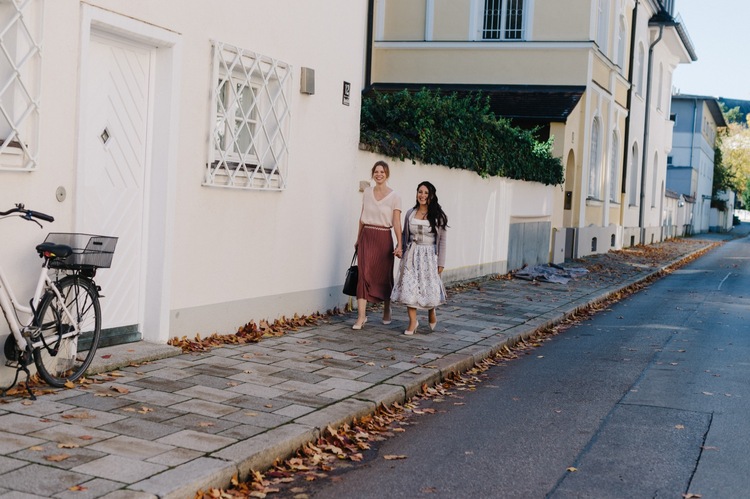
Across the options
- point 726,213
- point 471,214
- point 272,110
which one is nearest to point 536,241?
point 471,214

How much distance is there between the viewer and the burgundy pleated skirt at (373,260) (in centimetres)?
1098

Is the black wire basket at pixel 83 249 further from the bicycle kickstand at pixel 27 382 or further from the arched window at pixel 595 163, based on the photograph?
the arched window at pixel 595 163

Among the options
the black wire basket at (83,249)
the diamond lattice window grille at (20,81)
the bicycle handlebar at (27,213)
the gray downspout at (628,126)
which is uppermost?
the gray downspout at (628,126)

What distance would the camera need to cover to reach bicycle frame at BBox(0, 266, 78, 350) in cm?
640

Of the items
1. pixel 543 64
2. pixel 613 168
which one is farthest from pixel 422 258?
pixel 613 168

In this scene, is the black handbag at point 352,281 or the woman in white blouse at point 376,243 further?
the black handbag at point 352,281

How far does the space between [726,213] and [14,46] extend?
93.7m

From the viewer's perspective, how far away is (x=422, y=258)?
11047mm

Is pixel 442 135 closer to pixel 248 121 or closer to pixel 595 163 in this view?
pixel 248 121

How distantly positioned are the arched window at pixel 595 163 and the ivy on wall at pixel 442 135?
872cm

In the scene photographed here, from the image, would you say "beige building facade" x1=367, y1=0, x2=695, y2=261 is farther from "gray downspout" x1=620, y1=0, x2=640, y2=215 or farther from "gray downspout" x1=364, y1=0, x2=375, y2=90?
"gray downspout" x1=620, y1=0, x2=640, y2=215

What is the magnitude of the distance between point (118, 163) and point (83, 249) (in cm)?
157

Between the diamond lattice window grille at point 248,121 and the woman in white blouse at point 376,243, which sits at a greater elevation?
the diamond lattice window grille at point 248,121

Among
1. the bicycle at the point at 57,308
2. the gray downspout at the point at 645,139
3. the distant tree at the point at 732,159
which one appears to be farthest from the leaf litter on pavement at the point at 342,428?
the distant tree at the point at 732,159
